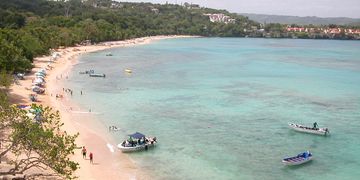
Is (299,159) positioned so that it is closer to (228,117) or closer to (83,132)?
(228,117)

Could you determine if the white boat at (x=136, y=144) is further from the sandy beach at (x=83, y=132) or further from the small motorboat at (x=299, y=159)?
the small motorboat at (x=299, y=159)

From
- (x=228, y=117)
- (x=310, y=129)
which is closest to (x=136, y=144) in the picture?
(x=228, y=117)

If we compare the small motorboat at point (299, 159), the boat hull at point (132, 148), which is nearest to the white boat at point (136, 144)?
the boat hull at point (132, 148)

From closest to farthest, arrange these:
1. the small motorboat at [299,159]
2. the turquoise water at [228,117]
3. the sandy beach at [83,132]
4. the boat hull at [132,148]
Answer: the sandy beach at [83,132], the turquoise water at [228,117], the small motorboat at [299,159], the boat hull at [132,148]

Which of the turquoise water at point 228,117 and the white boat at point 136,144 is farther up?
the white boat at point 136,144

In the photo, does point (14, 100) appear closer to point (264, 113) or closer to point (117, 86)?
point (117, 86)

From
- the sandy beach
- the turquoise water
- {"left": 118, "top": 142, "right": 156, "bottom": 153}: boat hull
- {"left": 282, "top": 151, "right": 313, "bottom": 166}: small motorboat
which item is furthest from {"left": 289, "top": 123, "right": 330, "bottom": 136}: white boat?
the sandy beach

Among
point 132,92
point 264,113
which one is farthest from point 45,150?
point 132,92
